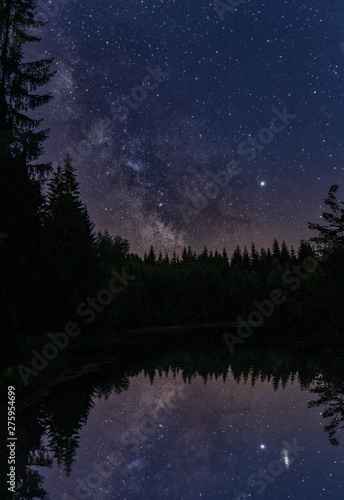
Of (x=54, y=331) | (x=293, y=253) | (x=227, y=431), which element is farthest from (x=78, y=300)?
(x=293, y=253)

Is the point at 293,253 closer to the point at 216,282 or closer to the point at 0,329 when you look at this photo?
the point at 216,282

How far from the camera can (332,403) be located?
14805 millimetres

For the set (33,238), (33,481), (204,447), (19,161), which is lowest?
(204,447)

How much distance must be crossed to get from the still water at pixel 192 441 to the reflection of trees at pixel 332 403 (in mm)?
49

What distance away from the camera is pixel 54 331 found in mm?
25781

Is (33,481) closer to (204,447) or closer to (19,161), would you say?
(204,447)

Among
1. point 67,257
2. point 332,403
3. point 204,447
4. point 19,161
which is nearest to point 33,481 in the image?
point 204,447

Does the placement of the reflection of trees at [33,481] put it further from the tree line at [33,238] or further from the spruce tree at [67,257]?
the spruce tree at [67,257]

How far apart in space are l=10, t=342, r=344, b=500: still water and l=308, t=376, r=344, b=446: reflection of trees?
5cm

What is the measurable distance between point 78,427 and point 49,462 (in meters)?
3.26

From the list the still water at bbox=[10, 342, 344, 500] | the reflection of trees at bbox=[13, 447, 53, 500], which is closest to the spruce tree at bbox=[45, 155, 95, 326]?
the still water at bbox=[10, 342, 344, 500]

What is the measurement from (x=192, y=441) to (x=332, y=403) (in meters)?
6.09

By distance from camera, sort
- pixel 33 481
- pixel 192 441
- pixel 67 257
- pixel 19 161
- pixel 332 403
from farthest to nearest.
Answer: pixel 67 257
pixel 19 161
pixel 332 403
pixel 192 441
pixel 33 481

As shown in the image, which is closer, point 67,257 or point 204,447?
point 204,447
